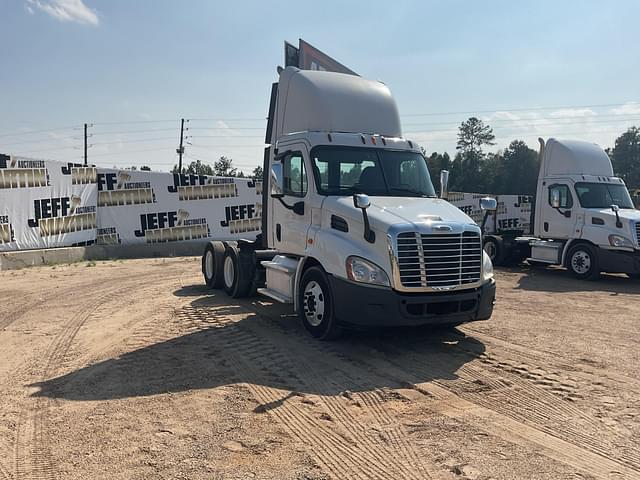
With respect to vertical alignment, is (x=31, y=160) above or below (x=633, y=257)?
above

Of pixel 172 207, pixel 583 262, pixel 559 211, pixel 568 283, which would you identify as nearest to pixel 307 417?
pixel 568 283

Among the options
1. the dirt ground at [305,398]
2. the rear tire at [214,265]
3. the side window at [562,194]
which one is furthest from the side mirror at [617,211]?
the rear tire at [214,265]

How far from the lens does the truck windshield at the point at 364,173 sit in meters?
7.39

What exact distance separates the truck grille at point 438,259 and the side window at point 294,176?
209 centimetres

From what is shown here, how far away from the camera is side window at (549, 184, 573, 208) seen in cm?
1434

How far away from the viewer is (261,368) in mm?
5887

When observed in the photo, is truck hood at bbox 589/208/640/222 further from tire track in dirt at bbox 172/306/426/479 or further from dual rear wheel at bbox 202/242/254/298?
tire track in dirt at bbox 172/306/426/479

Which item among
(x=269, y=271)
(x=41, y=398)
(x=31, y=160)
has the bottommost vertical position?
(x=41, y=398)

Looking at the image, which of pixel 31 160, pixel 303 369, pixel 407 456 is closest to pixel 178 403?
pixel 303 369

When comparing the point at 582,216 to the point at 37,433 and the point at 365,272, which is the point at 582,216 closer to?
the point at 365,272

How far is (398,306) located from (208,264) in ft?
21.4

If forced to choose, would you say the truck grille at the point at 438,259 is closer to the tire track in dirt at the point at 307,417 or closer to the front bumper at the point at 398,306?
the front bumper at the point at 398,306

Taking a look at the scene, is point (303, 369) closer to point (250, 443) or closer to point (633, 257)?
point (250, 443)

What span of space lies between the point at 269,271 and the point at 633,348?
5.40 meters
